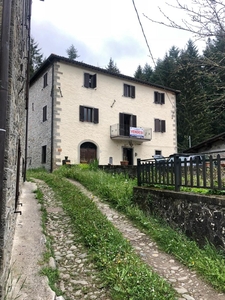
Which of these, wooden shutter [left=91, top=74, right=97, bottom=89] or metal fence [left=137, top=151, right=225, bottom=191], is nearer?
metal fence [left=137, top=151, right=225, bottom=191]

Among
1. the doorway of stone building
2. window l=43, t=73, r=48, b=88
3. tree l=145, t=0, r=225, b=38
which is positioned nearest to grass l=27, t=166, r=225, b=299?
tree l=145, t=0, r=225, b=38

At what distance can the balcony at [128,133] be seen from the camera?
1844 centimetres

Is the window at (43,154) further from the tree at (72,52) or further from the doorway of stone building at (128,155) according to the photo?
the tree at (72,52)

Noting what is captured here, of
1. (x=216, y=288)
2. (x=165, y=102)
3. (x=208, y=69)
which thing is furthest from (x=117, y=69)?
(x=216, y=288)

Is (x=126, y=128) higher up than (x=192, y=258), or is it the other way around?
(x=126, y=128)

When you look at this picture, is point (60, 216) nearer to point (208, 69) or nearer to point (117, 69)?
point (208, 69)

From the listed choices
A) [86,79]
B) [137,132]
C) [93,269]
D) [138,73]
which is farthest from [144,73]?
[93,269]

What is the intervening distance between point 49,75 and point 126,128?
7.28 meters

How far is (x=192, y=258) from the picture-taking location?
11.6 ft

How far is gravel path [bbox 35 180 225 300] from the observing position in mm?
2771

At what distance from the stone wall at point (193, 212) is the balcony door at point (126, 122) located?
13685mm

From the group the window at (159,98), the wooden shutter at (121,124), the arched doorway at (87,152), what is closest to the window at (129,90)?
the wooden shutter at (121,124)

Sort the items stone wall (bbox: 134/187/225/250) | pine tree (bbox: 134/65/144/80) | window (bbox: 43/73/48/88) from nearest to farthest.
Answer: stone wall (bbox: 134/187/225/250) < window (bbox: 43/73/48/88) < pine tree (bbox: 134/65/144/80)

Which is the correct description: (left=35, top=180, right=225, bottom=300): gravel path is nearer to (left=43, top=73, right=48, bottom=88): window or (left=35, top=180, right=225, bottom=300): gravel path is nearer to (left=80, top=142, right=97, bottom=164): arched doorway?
(left=80, top=142, right=97, bottom=164): arched doorway
